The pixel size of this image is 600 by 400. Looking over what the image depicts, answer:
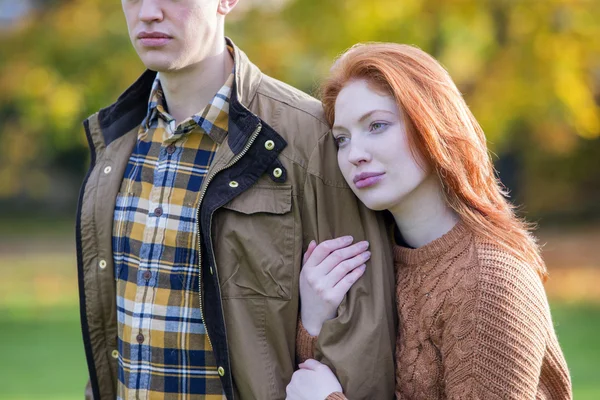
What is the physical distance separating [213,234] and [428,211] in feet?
2.27

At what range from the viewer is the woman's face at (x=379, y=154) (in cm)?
255

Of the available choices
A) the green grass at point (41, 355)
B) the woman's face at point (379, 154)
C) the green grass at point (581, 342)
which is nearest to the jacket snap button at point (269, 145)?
the woman's face at point (379, 154)

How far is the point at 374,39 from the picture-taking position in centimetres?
916

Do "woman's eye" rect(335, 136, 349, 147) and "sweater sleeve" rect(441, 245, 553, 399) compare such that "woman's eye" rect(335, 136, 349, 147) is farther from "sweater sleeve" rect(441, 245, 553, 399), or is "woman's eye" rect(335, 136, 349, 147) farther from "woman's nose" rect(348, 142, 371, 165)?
"sweater sleeve" rect(441, 245, 553, 399)

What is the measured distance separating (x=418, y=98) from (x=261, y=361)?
963 millimetres

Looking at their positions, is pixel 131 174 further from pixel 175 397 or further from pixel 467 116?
pixel 467 116

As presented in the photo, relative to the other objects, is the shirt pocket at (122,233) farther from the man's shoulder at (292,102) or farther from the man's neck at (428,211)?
the man's neck at (428,211)

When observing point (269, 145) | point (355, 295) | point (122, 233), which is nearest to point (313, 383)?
point (355, 295)

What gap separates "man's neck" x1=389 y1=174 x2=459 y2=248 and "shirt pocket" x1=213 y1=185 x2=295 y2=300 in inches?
14.7

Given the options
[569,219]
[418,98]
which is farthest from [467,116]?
[569,219]

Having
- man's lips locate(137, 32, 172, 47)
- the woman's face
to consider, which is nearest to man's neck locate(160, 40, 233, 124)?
man's lips locate(137, 32, 172, 47)

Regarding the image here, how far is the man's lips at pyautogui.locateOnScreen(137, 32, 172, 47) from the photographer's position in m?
2.77

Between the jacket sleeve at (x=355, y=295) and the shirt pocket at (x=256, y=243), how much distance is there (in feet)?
0.28

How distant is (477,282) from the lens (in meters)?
2.38
